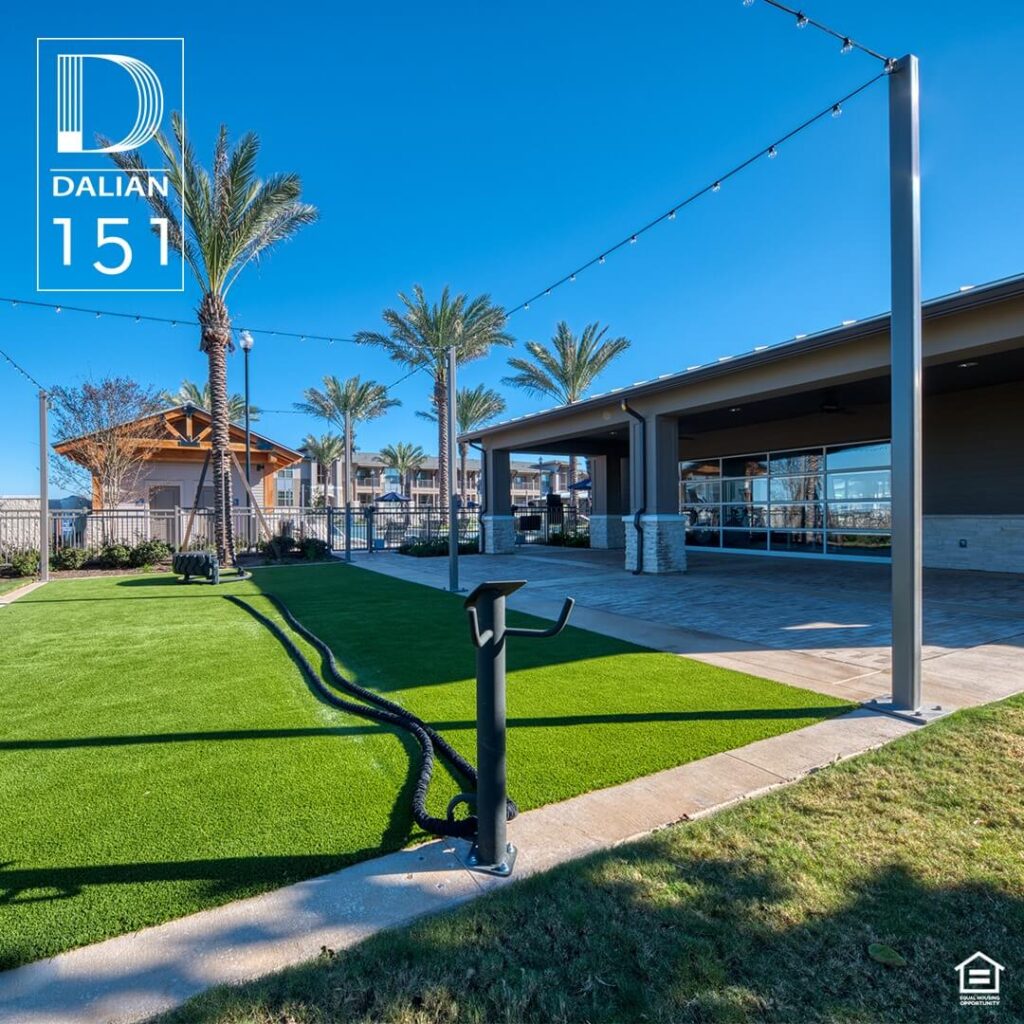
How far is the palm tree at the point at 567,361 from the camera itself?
2498 cm

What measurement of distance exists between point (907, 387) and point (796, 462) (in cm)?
1332

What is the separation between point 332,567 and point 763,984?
14.6 meters

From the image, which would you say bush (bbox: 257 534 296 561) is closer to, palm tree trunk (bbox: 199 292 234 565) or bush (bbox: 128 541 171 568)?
palm tree trunk (bbox: 199 292 234 565)

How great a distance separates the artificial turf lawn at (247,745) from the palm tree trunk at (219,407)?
8.38 meters

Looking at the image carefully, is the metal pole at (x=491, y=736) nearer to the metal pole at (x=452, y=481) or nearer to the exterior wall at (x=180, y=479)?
the metal pole at (x=452, y=481)

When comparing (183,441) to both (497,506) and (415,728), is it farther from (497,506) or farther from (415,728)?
(415,728)

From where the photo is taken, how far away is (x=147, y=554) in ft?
50.9

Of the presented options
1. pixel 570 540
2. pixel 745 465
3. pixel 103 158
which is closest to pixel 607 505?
pixel 570 540

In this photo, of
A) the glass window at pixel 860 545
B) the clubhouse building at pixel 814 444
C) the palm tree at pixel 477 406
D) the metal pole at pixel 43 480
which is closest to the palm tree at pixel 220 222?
the metal pole at pixel 43 480

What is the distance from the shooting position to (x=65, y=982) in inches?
74.4

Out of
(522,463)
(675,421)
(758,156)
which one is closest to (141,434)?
(675,421)

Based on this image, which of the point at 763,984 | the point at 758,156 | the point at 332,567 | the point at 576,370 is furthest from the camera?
the point at 576,370

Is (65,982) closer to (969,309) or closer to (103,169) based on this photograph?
(969,309)

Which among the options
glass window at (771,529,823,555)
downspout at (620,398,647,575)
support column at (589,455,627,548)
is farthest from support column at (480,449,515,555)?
glass window at (771,529,823,555)
